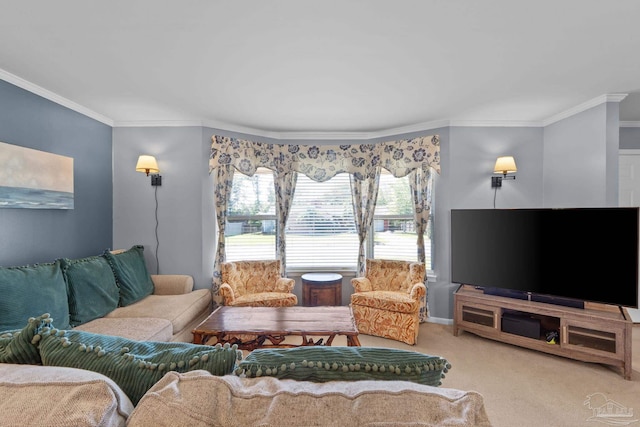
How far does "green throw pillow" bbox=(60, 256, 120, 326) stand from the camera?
2.53m

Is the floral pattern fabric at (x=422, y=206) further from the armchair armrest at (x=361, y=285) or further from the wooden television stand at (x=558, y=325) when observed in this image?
the armchair armrest at (x=361, y=285)

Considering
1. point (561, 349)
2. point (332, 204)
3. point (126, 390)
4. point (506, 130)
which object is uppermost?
point (506, 130)

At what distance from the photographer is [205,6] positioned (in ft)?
5.60

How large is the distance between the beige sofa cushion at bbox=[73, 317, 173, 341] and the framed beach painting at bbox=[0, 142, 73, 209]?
4.08 feet

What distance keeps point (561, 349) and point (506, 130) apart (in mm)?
2591

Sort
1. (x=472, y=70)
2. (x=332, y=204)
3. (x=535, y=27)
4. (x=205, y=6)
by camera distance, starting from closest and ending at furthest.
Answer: (x=205, y=6), (x=535, y=27), (x=472, y=70), (x=332, y=204)

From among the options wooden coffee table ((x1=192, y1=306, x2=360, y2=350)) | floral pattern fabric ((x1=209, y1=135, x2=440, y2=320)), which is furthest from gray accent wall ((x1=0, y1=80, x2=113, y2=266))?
wooden coffee table ((x1=192, y1=306, x2=360, y2=350))

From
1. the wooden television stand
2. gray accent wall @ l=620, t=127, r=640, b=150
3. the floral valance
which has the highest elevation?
gray accent wall @ l=620, t=127, r=640, b=150

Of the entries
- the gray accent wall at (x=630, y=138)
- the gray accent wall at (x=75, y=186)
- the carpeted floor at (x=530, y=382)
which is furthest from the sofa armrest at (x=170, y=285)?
the gray accent wall at (x=630, y=138)

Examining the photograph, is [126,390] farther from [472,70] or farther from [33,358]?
[472,70]

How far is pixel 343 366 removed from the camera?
0.90 meters

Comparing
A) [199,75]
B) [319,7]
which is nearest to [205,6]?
[319,7]

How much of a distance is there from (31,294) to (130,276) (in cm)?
99

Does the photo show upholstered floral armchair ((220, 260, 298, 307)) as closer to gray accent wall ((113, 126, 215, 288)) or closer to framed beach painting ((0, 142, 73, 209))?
gray accent wall ((113, 126, 215, 288))
